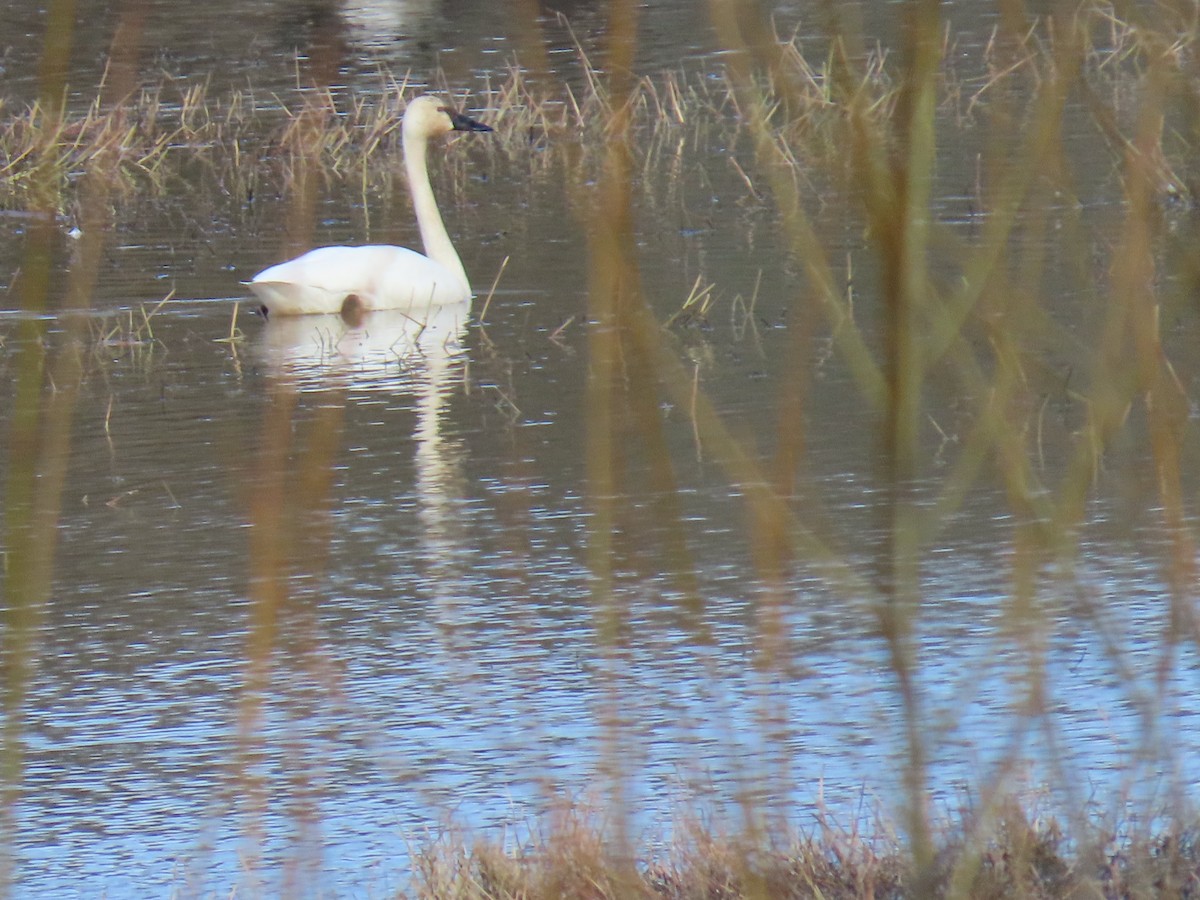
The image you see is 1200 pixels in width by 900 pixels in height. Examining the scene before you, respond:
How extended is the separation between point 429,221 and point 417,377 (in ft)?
7.83

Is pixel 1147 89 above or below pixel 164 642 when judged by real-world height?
above

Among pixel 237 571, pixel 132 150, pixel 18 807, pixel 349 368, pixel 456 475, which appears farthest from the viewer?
pixel 132 150

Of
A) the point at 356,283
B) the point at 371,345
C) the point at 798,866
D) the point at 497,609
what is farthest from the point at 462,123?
the point at 798,866

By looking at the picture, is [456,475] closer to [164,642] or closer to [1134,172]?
[164,642]

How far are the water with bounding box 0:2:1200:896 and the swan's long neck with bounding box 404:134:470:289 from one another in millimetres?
302

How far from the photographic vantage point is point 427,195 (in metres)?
11.4

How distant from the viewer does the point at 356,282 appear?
10281 mm

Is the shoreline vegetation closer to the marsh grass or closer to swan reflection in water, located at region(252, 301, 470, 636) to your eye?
swan reflection in water, located at region(252, 301, 470, 636)

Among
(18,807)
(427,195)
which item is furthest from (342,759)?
(427,195)

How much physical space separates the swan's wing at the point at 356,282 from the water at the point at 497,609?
0.42ft

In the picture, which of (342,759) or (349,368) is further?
(349,368)

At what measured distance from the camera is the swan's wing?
33.4 feet

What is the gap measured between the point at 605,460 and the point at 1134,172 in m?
0.41

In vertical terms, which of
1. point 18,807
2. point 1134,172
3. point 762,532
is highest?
point 1134,172
